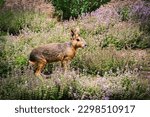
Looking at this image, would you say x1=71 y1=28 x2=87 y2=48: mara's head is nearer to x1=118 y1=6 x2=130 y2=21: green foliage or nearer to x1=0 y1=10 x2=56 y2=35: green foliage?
x1=0 y1=10 x2=56 y2=35: green foliage

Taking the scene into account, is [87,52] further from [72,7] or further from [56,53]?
[72,7]

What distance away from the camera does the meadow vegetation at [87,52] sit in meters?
7.38

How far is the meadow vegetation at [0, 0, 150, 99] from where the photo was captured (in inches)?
290

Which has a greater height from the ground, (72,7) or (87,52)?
(72,7)

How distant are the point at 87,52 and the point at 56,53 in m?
0.84

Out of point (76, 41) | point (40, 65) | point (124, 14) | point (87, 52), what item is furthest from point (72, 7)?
point (40, 65)

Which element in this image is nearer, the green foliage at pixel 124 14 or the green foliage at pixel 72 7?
the green foliage at pixel 124 14

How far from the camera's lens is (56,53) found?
7.85 m

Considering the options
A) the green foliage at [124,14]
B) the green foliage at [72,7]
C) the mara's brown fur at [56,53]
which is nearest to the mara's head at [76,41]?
the mara's brown fur at [56,53]

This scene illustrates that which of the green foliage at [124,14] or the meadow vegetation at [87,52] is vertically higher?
the green foliage at [124,14]

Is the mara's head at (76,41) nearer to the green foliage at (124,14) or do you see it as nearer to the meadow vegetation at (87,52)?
the meadow vegetation at (87,52)

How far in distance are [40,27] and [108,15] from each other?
1.26 metres

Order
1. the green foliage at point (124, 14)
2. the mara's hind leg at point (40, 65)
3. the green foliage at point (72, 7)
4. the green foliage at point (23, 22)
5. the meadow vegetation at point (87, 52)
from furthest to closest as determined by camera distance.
Answer: the green foliage at point (72, 7) < the green foliage at point (124, 14) < the green foliage at point (23, 22) < the mara's hind leg at point (40, 65) < the meadow vegetation at point (87, 52)

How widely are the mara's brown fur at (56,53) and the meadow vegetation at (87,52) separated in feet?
0.44
